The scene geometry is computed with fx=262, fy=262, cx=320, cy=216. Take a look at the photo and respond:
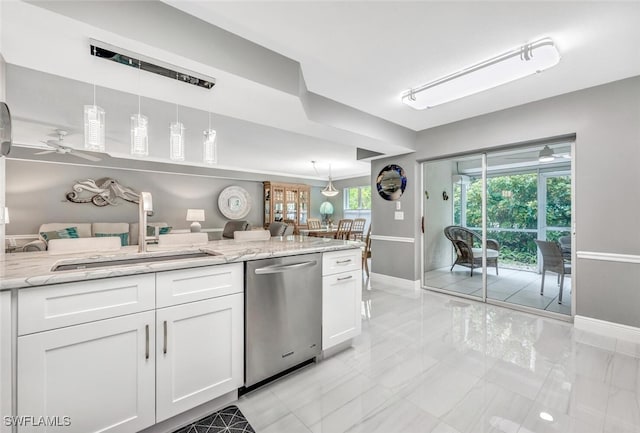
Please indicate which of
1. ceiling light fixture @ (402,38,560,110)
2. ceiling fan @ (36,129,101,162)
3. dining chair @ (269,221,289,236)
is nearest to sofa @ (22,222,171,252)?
ceiling fan @ (36,129,101,162)

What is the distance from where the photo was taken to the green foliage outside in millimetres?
3070

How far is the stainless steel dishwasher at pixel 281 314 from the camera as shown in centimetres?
169

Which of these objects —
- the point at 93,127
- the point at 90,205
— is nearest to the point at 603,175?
the point at 93,127

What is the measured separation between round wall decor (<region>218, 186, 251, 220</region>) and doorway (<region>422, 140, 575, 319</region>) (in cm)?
542

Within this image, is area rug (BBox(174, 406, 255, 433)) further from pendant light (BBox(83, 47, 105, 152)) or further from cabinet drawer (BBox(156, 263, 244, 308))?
pendant light (BBox(83, 47, 105, 152))

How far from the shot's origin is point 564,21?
1.72 meters

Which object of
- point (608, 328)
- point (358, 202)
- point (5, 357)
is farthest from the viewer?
point (358, 202)

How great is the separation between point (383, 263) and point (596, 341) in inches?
100

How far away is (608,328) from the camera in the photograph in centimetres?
248

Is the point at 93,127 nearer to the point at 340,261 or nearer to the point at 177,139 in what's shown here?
the point at 177,139

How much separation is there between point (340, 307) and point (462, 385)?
98 centimetres

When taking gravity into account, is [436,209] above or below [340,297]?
above

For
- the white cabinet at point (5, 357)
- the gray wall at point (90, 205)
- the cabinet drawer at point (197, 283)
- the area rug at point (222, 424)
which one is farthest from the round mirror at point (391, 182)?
the gray wall at point (90, 205)

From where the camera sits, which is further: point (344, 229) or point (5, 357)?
point (344, 229)
